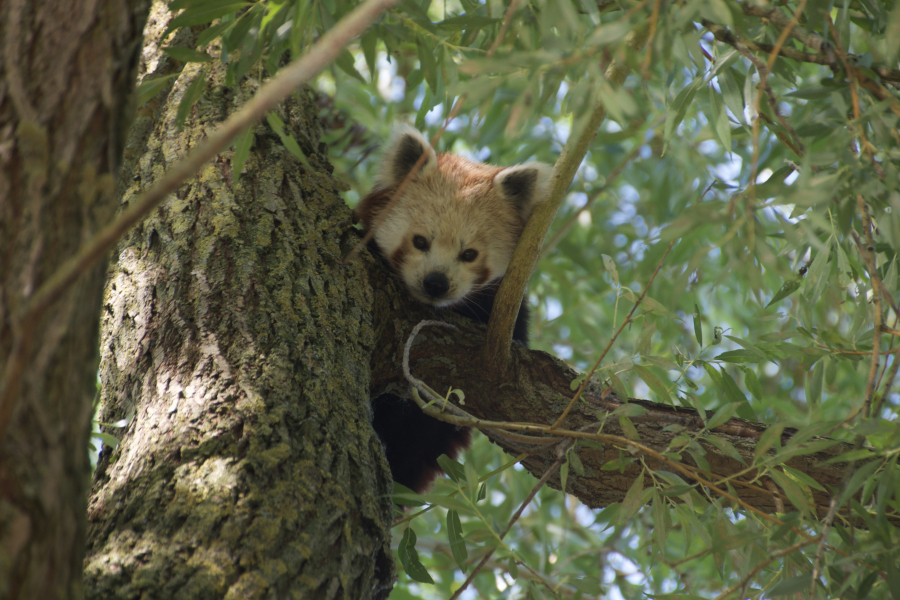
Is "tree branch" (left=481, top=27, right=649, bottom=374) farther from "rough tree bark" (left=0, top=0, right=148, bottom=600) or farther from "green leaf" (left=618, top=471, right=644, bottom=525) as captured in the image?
"rough tree bark" (left=0, top=0, right=148, bottom=600)

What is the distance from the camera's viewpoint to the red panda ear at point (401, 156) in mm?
3254

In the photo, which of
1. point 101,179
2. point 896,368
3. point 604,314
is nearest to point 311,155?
point 101,179

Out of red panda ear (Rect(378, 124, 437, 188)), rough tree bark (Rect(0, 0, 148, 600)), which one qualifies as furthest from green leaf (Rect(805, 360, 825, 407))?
red panda ear (Rect(378, 124, 437, 188))

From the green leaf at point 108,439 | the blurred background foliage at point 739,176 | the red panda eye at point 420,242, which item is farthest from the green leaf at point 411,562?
the red panda eye at point 420,242

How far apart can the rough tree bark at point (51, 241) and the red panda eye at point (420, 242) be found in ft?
7.53

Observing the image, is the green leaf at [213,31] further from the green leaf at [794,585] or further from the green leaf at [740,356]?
the green leaf at [794,585]

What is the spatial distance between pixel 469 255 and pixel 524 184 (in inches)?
20.6

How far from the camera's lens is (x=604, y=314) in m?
4.68

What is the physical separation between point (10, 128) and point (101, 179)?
119 mm

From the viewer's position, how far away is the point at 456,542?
6.33 feet

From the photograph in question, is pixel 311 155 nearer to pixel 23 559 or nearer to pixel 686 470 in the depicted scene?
pixel 686 470

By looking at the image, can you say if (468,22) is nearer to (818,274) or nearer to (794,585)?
(818,274)

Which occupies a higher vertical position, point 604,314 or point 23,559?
point 23,559

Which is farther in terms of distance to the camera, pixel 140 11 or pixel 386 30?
pixel 386 30
